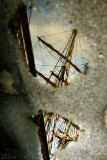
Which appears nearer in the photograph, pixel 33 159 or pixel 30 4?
pixel 30 4

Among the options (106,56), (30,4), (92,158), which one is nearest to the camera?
(30,4)

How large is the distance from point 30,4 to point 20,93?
1.33 metres

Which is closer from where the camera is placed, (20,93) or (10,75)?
(10,75)

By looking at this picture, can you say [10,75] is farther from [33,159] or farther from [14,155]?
[33,159]

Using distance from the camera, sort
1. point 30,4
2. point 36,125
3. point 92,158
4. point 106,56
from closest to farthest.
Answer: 1. point 30,4
2. point 106,56
3. point 36,125
4. point 92,158

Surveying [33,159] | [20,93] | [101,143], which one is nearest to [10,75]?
[20,93]

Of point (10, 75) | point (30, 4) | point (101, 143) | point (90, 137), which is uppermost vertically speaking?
point (30, 4)

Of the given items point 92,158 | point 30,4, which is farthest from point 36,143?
point 30,4

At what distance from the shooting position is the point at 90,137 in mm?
2057

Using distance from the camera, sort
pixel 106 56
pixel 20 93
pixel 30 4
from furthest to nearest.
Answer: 1. pixel 20 93
2. pixel 106 56
3. pixel 30 4

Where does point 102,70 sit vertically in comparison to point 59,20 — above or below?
below

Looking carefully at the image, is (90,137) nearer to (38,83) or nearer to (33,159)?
(33,159)

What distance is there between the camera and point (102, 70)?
158 centimetres

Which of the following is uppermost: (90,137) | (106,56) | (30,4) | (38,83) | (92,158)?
(30,4)
